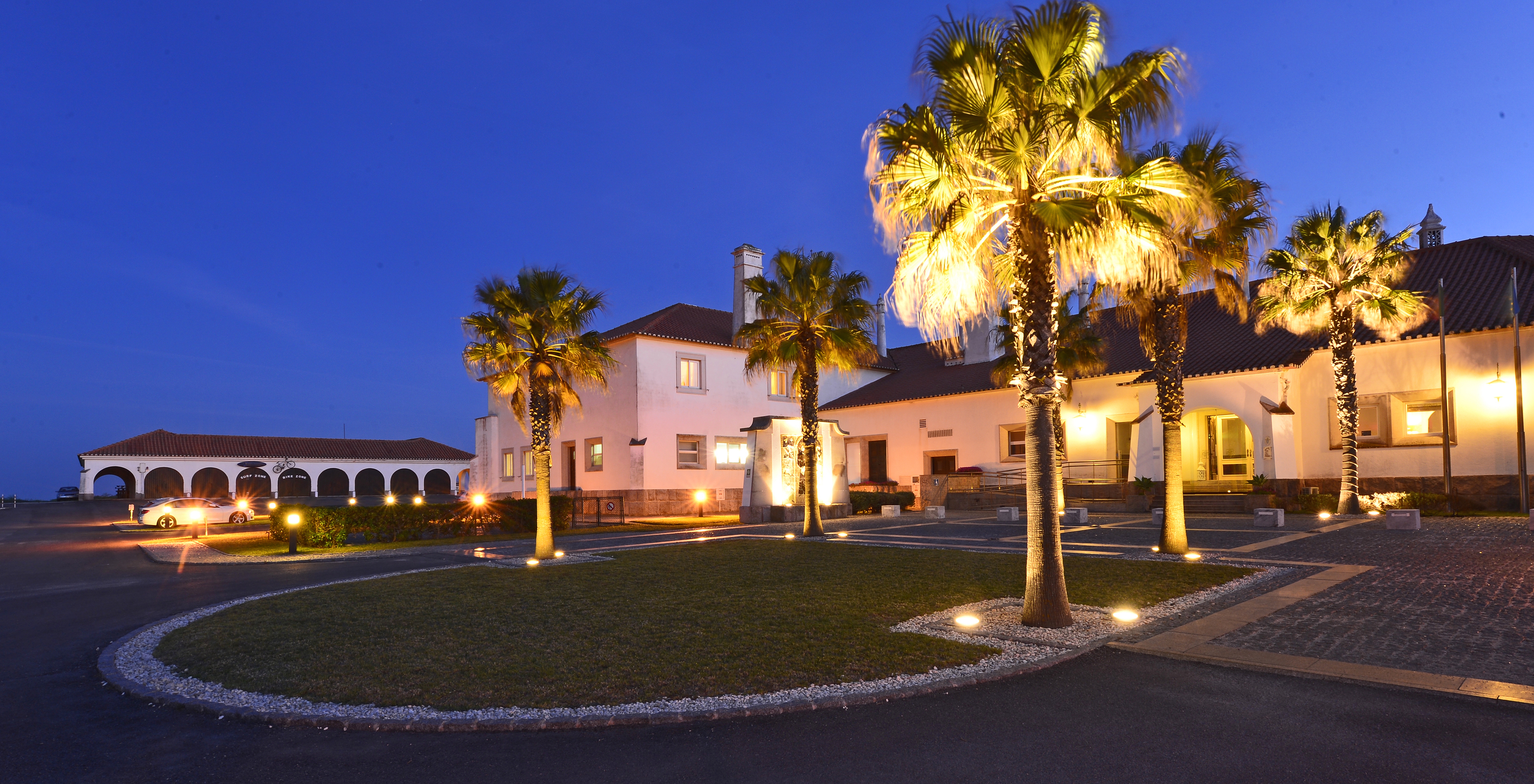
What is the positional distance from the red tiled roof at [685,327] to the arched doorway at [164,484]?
36.5 m

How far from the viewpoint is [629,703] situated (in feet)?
19.5

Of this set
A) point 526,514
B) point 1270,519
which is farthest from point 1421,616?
point 526,514

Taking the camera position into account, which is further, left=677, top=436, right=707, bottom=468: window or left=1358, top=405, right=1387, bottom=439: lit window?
left=677, top=436, right=707, bottom=468: window

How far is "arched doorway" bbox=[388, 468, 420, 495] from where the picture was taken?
61.6 metres

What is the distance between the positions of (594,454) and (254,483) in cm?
3660

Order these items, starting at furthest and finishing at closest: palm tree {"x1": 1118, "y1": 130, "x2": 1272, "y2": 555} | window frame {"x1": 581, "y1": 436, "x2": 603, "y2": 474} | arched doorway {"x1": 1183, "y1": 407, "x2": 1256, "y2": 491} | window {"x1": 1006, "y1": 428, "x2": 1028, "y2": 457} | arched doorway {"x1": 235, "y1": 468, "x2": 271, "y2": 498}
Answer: arched doorway {"x1": 235, "y1": 468, "x2": 271, "y2": 498} → window frame {"x1": 581, "y1": 436, "x2": 603, "y2": 474} → window {"x1": 1006, "y1": 428, "x2": 1028, "y2": 457} → arched doorway {"x1": 1183, "y1": 407, "x2": 1256, "y2": 491} → palm tree {"x1": 1118, "y1": 130, "x2": 1272, "y2": 555}

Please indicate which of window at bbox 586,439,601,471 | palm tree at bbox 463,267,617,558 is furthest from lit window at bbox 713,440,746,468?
palm tree at bbox 463,267,617,558

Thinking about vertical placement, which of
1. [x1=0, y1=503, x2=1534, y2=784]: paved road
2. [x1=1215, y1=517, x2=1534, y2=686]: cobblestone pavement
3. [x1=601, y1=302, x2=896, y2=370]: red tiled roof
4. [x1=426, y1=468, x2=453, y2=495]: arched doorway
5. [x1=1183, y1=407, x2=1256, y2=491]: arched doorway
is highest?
[x1=601, y1=302, x2=896, y2=370]: red tiled roof

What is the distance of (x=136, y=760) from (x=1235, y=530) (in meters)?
20.6

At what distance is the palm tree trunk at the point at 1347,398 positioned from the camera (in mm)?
21312

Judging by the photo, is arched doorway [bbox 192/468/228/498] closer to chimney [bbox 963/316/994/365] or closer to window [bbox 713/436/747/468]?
window [bbox 713/436/747/468]

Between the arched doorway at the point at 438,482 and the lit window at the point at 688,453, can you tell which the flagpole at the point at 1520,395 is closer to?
the lit window at the point at 688,453

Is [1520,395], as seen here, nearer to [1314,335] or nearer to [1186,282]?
[1314,335]

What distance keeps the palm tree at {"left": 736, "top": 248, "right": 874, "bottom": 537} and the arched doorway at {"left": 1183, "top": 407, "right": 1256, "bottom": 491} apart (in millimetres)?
15950
